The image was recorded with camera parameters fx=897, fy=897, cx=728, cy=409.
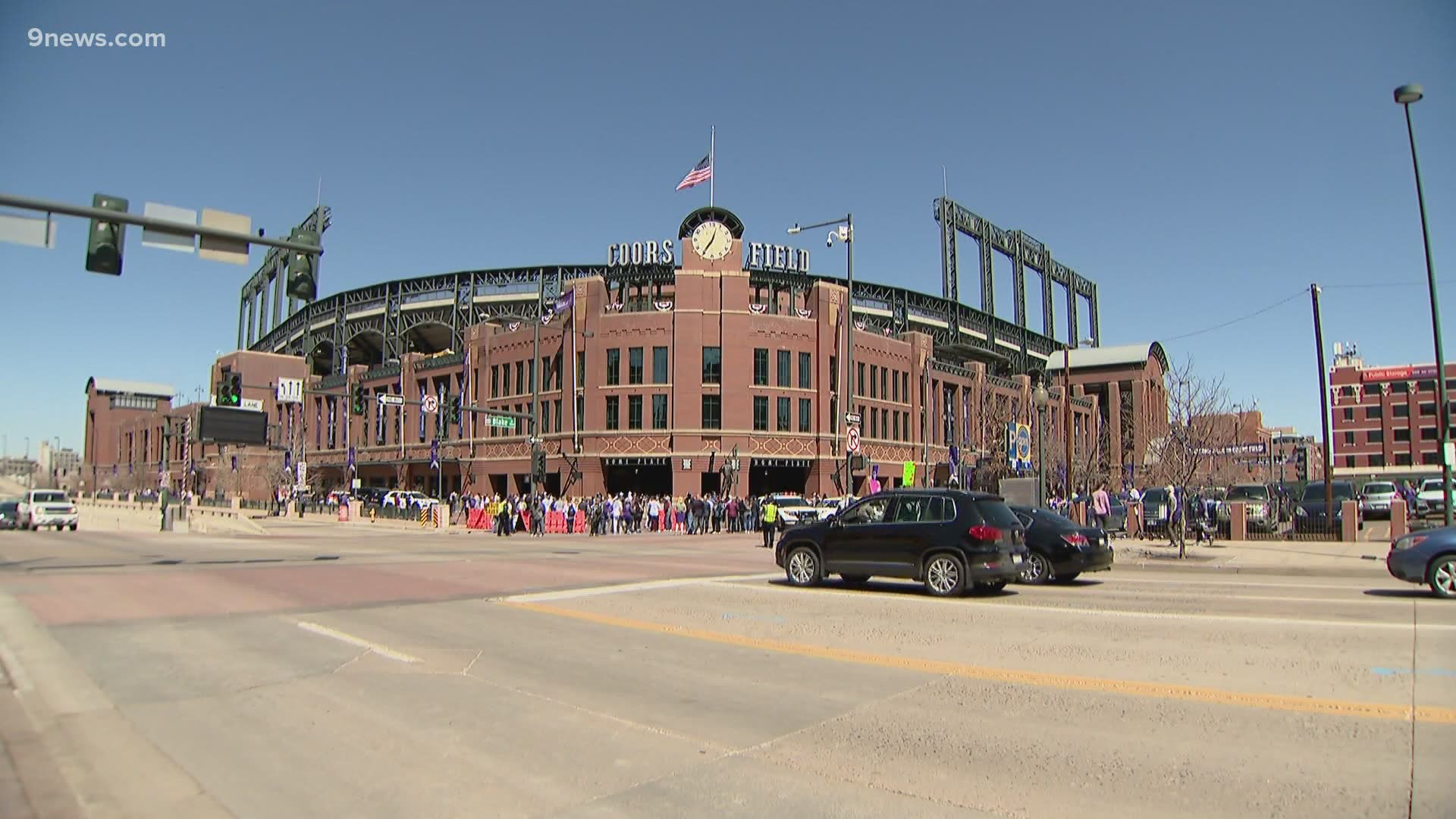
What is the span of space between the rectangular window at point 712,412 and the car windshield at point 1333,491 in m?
29.7

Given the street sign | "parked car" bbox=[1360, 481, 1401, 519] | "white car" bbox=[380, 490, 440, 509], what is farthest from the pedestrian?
the street sign

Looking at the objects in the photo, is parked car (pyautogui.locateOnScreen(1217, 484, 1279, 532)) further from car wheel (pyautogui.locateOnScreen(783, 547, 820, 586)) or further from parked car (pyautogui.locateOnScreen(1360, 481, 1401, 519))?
car wheel (pyautogui.locateOnScreen(783, 547, 820, 586))

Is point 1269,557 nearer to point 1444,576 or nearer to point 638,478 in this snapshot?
point 1444,576

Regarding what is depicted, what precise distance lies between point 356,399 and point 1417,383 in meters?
107

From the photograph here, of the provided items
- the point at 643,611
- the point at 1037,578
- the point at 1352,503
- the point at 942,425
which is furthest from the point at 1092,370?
the point at 643,611

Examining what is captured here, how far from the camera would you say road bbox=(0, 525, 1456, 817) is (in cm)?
508

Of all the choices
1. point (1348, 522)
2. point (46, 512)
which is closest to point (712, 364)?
point (46, 512)

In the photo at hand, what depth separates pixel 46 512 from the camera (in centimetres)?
3956

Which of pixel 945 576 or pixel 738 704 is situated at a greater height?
pixel 945 576

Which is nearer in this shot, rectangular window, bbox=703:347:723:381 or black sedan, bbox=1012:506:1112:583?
black sedan, bbox=1012:506:1112:583

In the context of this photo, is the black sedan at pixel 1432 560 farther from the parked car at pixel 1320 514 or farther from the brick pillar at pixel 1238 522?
the brick pillar at pixel 1238 522

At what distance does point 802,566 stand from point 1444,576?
9.21 meters

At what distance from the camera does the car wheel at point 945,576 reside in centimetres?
1300

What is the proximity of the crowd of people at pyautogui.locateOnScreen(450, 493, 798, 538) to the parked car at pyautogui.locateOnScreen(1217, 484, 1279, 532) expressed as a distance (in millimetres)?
17534
